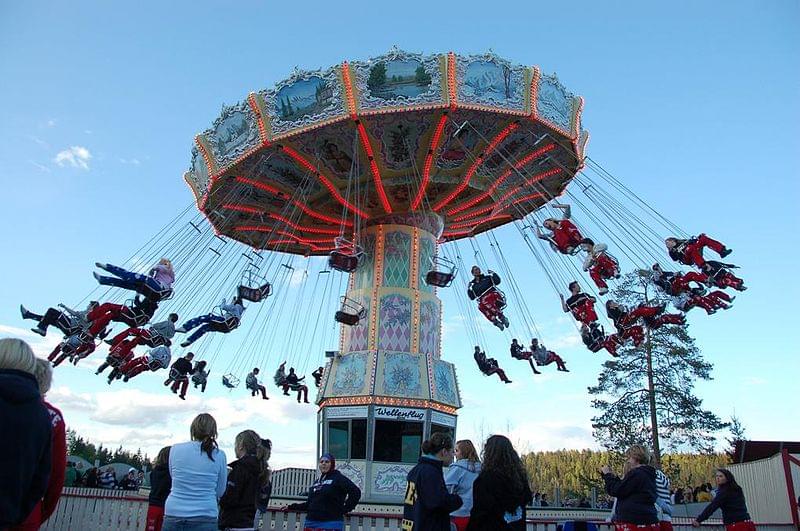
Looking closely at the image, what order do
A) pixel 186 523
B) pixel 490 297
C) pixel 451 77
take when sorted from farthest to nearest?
pixel 490 297 < pixel 451 77 < pixel 186 523

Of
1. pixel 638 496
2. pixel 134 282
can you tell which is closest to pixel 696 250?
pixel 638 496

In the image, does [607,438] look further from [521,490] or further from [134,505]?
[521,490]

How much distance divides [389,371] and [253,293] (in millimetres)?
4030

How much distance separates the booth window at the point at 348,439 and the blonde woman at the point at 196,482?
39.7ft

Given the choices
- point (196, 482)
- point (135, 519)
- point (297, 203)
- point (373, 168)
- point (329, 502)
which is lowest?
point (135, 519)

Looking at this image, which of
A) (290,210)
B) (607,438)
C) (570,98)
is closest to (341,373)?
(290,210)

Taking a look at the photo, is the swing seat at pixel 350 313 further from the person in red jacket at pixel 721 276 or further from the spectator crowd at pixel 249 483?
the spectator crowd at pixel 249 483

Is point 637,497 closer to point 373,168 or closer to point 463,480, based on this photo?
point 463,480

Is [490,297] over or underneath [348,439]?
over

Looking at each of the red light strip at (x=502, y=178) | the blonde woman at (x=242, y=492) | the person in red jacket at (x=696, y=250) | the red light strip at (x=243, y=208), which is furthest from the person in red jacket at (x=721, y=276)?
the red light strip at (x=243, y=208)

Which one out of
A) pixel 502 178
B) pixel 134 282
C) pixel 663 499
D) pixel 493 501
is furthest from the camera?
pixel 502 178

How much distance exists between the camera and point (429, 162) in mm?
17031

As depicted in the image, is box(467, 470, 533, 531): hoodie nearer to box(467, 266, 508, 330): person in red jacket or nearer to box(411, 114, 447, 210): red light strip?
box(467, 266, 508, 330): person in red jacket

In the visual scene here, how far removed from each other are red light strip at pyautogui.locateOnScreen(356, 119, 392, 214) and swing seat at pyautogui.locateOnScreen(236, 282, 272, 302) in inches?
164
